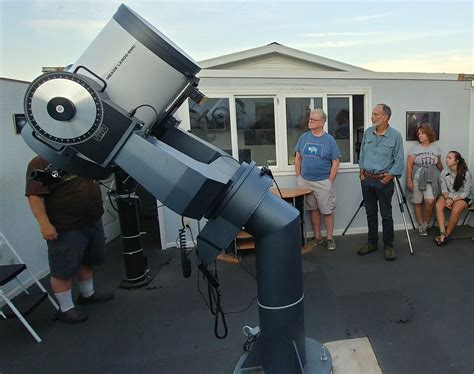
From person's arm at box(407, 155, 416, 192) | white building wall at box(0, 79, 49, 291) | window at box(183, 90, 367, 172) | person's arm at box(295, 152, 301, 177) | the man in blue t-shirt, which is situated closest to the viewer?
white building wall at box(0, 79, 49, 291)

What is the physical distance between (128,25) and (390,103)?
3763 mm

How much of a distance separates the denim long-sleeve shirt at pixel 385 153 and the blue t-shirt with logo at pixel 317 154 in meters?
0.39

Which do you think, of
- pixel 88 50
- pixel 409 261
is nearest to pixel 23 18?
pixel 88 50

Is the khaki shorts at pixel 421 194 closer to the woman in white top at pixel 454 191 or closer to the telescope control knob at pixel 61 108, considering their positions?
the woman in white top at pixel 454 191

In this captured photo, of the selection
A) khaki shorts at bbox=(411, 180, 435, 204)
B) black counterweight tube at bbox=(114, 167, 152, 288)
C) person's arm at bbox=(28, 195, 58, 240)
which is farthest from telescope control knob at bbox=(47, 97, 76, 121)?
khaki shorts at bbox=(411, 180, 435, 204)

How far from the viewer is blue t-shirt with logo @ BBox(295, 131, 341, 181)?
349 centimetres

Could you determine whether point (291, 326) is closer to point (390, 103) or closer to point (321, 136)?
point (321, 136)

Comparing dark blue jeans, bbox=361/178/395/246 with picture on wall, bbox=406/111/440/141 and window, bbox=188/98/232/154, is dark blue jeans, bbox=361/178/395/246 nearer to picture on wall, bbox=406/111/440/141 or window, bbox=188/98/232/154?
picture on wall, bbox=406/111/440/141

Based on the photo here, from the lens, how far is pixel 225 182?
96cm

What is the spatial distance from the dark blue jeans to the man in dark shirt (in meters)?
2.63

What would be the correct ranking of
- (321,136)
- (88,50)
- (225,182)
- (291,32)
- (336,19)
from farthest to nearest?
(291,32)
(336,19)
(321,136)
(88,50)
(225,182)

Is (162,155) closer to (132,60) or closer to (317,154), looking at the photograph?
(132,60)

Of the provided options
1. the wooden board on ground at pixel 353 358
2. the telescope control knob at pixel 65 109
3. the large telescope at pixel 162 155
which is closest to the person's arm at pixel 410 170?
Result: the wooden board on ground at pixel 353 358

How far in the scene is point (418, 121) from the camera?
403 cm
